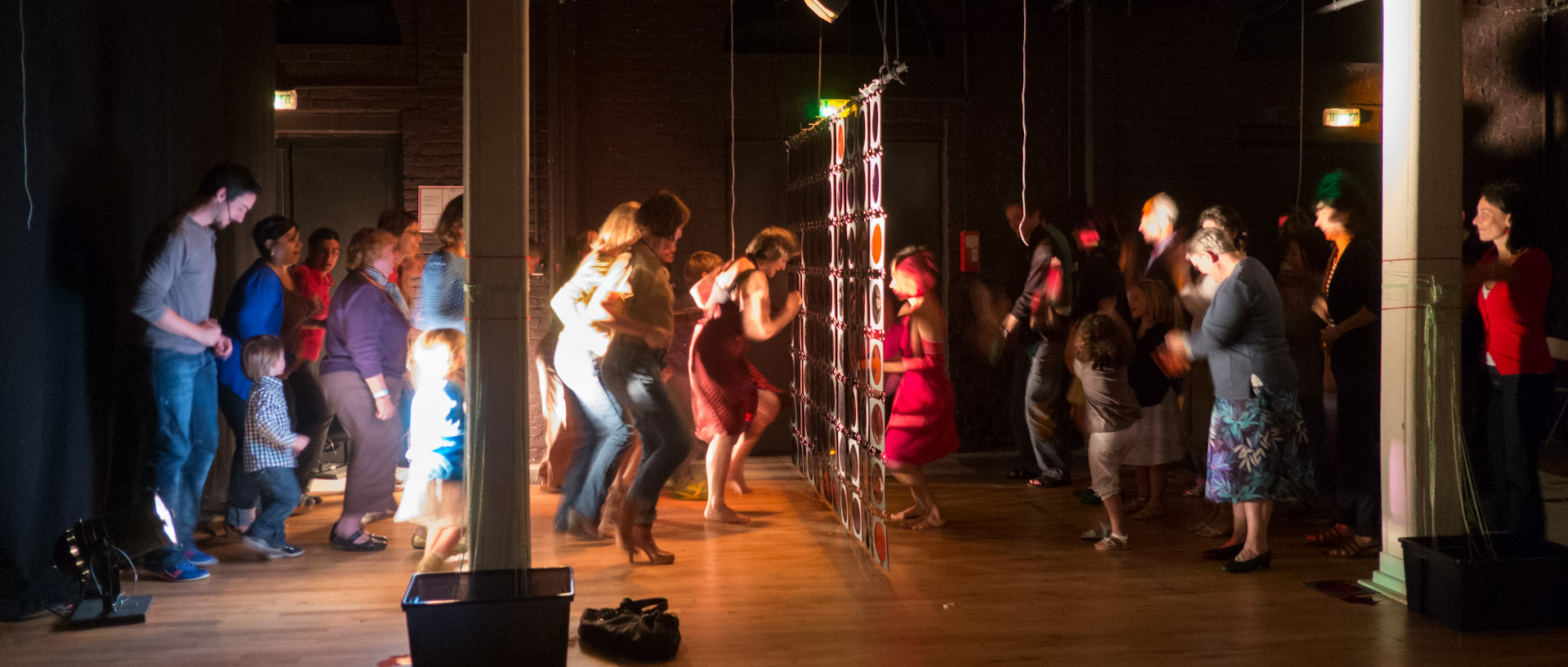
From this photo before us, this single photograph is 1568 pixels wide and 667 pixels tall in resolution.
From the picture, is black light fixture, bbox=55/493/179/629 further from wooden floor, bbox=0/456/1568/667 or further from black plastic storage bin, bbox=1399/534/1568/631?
black plastic storage bin, bbox=1399/534/1568/631

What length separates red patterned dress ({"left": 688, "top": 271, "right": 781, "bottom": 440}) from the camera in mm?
5422

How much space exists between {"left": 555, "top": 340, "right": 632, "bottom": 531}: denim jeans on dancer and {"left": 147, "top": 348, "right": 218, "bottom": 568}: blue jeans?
138cm

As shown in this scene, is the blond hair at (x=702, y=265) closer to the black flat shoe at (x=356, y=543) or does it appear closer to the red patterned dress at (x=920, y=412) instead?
the red patterned dress at (x=920, y=412)

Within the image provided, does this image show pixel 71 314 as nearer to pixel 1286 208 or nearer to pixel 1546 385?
pixel 1546 385

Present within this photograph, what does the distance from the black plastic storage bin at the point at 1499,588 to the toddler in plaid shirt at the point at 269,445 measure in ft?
14.2

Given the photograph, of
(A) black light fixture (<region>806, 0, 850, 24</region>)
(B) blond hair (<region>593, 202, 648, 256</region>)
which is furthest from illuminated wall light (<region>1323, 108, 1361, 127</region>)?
(B) blond hair (<region>593, 202, 648, 256</region>)

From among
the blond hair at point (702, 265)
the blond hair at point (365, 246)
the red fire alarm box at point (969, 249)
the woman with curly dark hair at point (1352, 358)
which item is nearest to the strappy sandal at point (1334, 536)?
the woman with curly dark hair at point (1352, 358)

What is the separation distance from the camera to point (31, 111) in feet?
13.2

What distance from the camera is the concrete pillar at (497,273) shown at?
333 centimetres

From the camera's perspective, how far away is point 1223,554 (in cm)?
473

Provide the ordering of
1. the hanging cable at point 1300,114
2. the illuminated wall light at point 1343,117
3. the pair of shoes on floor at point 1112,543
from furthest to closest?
1. the illuminated wall light at point 1343,117
2. the hanging cable at point 1300,114
3. the pair of shoes on floor at point 1112,543

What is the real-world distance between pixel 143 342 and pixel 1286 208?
6599mm

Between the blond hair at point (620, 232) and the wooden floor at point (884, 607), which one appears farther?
the blond hair at point (620, 232)

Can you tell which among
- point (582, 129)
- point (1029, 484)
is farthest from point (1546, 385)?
point (582, 129)
